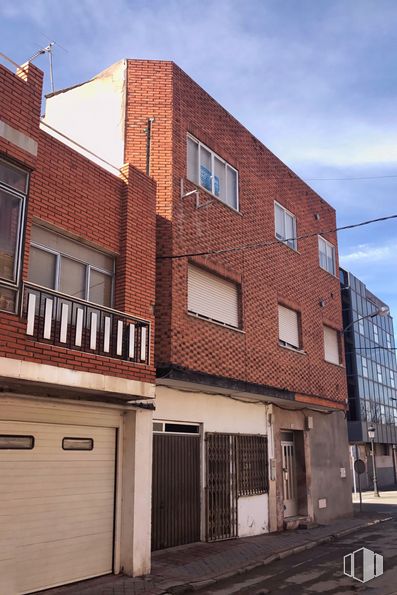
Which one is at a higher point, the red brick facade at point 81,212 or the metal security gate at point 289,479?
the red brick facade at point 81,212

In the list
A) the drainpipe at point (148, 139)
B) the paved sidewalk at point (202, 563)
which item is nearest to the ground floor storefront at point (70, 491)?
the paved sidewalk at point (202, 563)

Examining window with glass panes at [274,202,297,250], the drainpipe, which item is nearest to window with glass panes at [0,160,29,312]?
the drainpipe

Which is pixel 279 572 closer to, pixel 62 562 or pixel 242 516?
pixel 242 516

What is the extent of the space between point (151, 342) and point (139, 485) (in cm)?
247

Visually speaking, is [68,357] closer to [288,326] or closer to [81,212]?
[81,212]

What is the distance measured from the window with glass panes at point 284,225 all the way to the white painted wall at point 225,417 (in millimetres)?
5149

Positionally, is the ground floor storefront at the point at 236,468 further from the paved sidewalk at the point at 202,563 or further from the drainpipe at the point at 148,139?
the drainpipe at the point at 148,139

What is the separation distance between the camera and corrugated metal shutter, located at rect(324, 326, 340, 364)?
1884cm

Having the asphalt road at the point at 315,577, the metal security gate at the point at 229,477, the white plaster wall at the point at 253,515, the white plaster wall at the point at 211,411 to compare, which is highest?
the white plaster wall at the point at 211,411

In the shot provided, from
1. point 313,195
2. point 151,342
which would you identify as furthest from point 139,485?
point 313,195

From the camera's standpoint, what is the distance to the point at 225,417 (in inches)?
517

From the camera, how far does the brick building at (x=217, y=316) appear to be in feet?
37.4

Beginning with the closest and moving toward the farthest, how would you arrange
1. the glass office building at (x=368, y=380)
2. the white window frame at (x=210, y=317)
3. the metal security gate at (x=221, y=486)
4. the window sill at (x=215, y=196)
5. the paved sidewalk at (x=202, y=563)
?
the paved sidewalk at (x=202, y=563)
the white window frame at (x=210, y=317)
the metal security gate at (x=221, y=486)
the window sill at (x=215, y=196)
the glass office building at (x=368, y=380)

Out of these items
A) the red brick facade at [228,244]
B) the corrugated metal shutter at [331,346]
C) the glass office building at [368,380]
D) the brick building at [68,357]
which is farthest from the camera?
the glass office building at [368,380]
